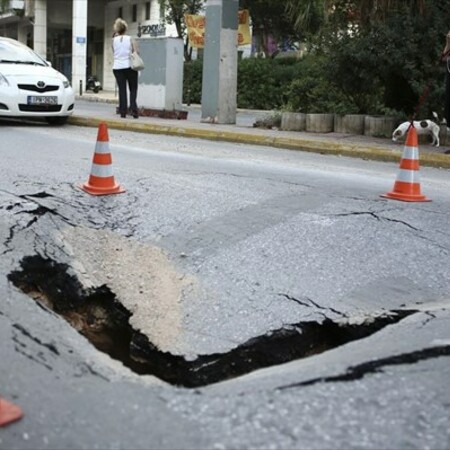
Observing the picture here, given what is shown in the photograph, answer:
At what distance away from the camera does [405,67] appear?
1059cm

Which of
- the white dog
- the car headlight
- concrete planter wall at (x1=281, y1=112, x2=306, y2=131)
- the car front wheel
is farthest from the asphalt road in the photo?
the car front wheel

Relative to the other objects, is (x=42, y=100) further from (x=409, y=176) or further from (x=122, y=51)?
(x=409, y=176)

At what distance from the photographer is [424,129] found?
10516 millimetres

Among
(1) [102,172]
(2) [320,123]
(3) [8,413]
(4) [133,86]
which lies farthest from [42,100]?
(3) [8,413]

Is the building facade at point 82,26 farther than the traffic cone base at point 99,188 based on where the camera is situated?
Yes

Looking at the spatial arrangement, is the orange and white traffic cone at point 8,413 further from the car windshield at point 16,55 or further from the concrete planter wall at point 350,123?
the car windshield at point 16,55

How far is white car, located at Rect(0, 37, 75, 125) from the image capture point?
1166cm

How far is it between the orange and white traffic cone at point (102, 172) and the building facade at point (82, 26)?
28.5 m

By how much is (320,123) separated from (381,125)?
1.24 meters

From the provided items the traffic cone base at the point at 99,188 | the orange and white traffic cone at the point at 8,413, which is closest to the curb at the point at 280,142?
the traffic cone base at the point at 99,188

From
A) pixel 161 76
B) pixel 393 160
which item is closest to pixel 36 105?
pixel 161 76

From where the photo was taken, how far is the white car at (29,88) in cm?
1166

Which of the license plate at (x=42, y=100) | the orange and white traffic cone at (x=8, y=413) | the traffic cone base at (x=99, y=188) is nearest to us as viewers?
the orange and white traffic cone at (x=8, y=413)

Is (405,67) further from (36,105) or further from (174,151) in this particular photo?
(36,105)
